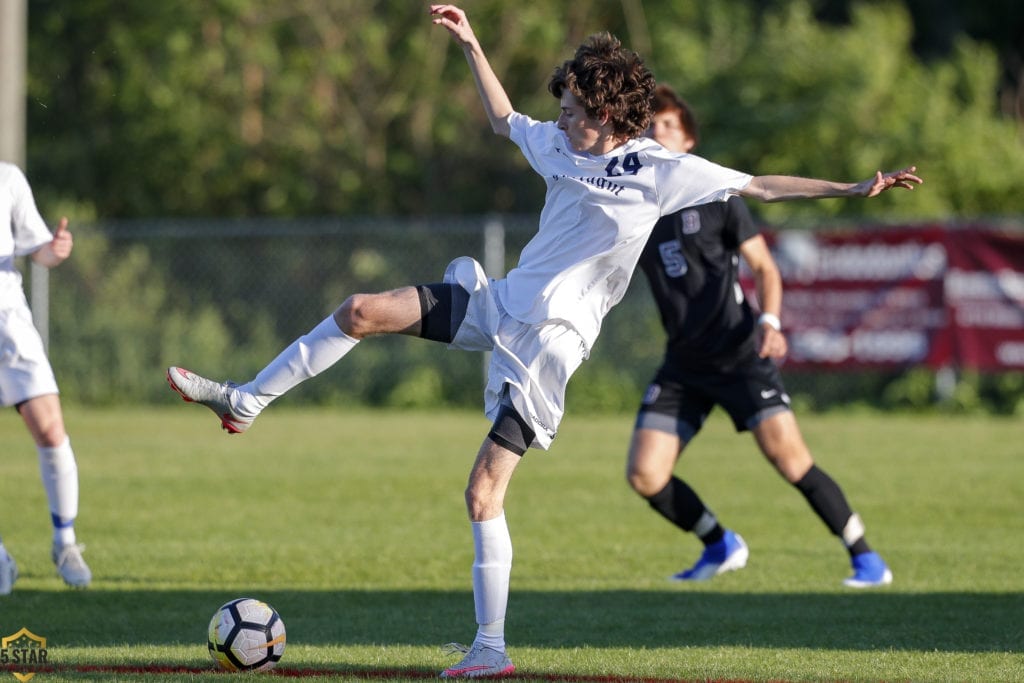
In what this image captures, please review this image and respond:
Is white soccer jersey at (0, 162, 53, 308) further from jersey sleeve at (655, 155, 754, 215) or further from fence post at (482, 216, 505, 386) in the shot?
fence post at (482, 216, 505, 386)

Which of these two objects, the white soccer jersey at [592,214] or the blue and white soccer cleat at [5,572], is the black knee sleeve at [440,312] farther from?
the blue and white soccer cleat at [5,572]

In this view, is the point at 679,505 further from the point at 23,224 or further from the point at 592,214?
the point at 23,224

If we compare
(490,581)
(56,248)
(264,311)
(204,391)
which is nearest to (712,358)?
(490,581)

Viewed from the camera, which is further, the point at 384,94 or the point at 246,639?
the point at 384,94

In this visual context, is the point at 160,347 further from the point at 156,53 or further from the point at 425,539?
the point at 425,539

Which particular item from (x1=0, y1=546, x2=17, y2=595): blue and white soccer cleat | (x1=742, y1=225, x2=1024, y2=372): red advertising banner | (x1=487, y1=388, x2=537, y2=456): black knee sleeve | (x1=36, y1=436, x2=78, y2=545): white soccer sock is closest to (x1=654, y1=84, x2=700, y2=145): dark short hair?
(x1=487, y1=388, x2=537, y2=456): black knee sleeve

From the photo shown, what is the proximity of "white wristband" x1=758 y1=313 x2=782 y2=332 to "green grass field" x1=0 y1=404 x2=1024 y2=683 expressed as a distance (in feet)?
4.62

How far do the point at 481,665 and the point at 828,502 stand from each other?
3224mm

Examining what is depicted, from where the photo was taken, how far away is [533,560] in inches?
351

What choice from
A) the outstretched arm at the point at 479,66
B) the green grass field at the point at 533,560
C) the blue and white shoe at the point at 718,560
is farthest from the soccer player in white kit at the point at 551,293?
the blue and white shoe at the point at 718,560

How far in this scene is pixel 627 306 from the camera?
18.2 metres

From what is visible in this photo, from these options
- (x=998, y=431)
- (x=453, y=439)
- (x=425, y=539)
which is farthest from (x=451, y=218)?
(x=425, y=539)

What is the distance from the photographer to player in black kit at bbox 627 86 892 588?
26.5ft

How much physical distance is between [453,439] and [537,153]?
9.47 meters
